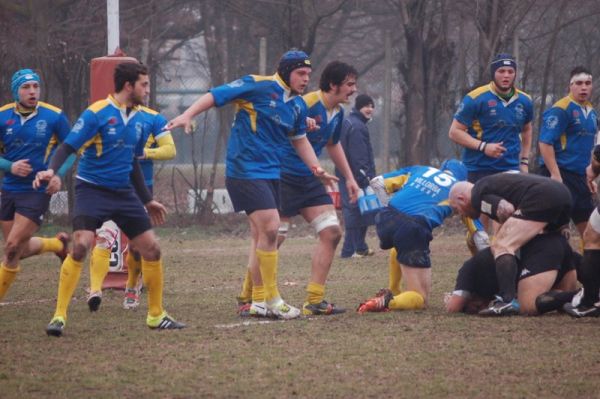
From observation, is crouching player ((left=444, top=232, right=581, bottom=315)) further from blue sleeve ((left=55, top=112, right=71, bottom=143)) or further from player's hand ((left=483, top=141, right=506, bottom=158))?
blue sleeve ((left=55, top=112, right=71, bottom=143))

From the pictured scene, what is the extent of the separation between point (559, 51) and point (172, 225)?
7.33 m

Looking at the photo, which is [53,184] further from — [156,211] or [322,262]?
[322,262]

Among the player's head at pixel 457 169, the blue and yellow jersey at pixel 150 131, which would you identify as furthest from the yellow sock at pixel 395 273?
the blue and yellow jersey at pixel 150 131

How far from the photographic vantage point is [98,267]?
9.09m

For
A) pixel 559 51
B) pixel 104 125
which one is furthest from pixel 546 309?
pixel 559 51

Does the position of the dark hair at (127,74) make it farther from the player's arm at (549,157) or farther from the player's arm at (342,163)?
the player's arm at (549,157)

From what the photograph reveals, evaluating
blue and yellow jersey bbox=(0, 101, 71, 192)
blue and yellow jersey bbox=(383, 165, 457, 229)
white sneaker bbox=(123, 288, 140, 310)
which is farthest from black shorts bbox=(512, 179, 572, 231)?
blue and yellow jersey bbox=(0, 101, 71, 192)

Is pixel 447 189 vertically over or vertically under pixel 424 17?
under

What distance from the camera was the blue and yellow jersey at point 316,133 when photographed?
9383mm

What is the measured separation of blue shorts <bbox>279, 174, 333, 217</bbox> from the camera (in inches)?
368

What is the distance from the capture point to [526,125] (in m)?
10.9

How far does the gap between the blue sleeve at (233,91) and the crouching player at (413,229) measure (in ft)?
5.47

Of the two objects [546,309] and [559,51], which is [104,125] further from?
[559,51]

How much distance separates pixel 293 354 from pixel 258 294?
1931 mm
